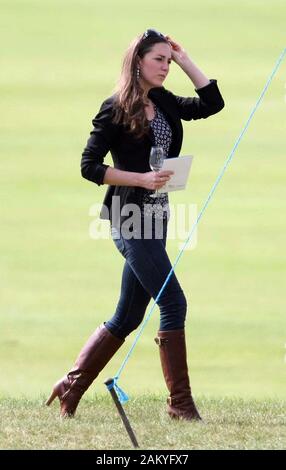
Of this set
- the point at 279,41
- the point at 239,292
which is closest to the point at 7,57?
the point at 279,41

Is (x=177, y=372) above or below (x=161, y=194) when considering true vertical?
below

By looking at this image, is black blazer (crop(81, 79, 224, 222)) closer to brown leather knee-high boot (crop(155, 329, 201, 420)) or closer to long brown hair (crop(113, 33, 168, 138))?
long brown hair (crop(113, 33, 168, 138))

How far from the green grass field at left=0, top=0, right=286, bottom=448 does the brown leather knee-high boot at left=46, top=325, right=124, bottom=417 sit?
0.41 metres

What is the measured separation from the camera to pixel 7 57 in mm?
12875

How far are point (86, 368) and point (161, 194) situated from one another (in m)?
0.83

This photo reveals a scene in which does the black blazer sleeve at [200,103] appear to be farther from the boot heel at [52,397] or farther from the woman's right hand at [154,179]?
the boot heel at [52,397]

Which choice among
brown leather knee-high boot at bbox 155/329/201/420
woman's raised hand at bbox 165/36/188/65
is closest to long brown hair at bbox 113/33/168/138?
woman's raised hand at bbox 165/36/188/65

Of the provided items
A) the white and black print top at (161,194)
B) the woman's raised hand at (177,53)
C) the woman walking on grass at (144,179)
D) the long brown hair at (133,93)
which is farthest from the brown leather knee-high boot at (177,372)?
the woman's raised hand at (177,53)

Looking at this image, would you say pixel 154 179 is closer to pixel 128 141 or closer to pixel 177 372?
pixel 128 141

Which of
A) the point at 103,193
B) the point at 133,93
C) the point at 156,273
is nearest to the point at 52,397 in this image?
the point at 156,273

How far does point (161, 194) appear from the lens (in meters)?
5.56

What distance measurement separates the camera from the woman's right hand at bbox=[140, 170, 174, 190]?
17.6ft

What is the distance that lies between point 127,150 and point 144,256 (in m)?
0.43

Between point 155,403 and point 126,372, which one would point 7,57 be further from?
point 155,403
